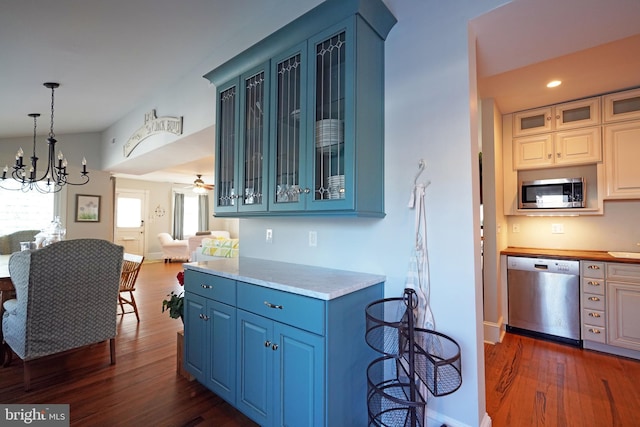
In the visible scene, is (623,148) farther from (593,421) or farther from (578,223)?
(593,421)

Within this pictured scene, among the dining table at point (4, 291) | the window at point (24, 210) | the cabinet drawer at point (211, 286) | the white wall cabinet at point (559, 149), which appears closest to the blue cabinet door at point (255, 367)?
the cabinet drawer at point (211, 286)

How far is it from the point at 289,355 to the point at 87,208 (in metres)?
5.84

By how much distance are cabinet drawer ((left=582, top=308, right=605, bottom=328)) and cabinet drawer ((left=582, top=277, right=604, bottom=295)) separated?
0.18m

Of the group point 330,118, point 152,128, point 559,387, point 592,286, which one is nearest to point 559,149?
point 592,286

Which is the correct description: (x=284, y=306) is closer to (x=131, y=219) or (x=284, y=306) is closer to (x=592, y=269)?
(x=592, y=269)

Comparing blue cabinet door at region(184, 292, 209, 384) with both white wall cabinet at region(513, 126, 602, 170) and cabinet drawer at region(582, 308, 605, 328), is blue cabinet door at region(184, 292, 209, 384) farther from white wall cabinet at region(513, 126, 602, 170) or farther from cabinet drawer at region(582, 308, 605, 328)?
white wall cabinet at region(513, 126, 602, 170)

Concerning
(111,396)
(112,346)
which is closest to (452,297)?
(111,396)

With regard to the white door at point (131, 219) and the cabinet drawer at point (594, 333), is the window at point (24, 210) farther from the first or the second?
the cabinet drawer at point (594, 333)

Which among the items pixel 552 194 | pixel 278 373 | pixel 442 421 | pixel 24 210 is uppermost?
pixel 552 194

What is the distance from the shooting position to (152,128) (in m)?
3.76

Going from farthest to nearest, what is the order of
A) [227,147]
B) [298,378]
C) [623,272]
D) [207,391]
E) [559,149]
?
[559,149] < [623,272] < [227,147] < [207,391] < [298,378]

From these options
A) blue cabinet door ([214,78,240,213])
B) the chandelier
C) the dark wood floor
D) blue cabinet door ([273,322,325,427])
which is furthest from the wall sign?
blue cabinet door ([273,322,325,427])

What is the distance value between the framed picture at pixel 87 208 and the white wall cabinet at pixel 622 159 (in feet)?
24.9

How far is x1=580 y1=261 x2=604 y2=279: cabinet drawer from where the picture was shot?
275cm
